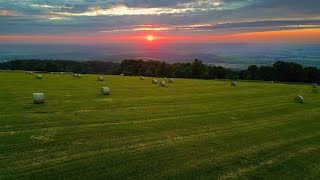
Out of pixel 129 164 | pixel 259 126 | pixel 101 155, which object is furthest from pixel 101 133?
pixel 259 126

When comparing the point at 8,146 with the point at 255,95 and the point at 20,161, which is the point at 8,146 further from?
the point at 255,95

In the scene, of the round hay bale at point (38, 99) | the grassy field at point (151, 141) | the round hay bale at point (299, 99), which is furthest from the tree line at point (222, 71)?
the round hay bale at point (38, 99)

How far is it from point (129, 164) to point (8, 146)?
5.32 meters

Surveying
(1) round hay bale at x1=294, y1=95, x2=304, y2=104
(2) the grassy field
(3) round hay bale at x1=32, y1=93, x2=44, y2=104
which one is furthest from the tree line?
(3) round hay bale at x1=32, y1=93, x2=44, y2=104

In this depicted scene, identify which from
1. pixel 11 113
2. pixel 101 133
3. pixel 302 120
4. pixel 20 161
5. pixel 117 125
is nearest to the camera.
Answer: pixel 20 161

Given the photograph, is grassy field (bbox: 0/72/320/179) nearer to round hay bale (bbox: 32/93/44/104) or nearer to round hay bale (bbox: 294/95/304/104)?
round hay bale (bbox: 32/93/44/104)

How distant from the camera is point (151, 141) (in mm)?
15961

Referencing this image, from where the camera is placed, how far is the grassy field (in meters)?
12.6

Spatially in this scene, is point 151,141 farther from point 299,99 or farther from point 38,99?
point 299,99

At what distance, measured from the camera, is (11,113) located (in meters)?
19.6

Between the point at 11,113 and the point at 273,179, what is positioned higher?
the point at 11,113

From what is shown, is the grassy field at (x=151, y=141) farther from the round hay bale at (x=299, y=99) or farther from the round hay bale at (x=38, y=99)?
the round hay bale at (x=299, y=99)

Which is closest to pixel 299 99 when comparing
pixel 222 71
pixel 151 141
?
pixel 151 141

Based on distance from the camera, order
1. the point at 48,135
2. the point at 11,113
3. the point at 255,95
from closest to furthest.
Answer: the point at 48,135 → the point at 11,113 → the point at 255,95
